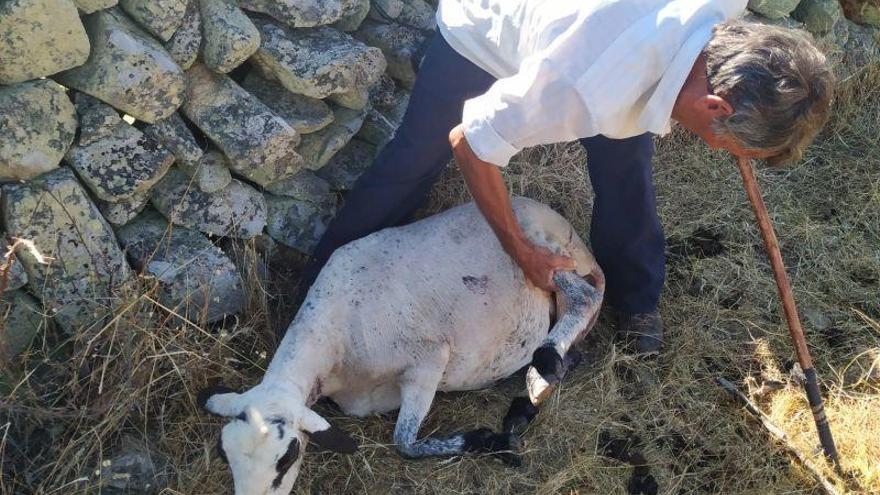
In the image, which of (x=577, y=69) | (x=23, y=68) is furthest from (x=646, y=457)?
(x=23, y=68)

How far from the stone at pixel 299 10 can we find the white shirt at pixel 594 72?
139cm

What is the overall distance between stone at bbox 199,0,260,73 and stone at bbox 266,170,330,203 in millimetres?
668

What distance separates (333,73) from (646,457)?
2.28m

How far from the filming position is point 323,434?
3.50 meters

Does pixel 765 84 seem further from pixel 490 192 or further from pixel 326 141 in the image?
pixel 326 141

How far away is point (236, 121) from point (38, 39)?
933mm

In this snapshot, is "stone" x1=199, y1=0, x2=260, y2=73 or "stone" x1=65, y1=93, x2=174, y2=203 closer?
"stone" x1=65, y1=93, x2=174, y2=203

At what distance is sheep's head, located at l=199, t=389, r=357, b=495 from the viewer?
3332 mm

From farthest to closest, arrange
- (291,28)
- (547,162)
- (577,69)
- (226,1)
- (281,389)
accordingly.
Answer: (547,162), (291,28), (226,1), (281,389), (577,69)

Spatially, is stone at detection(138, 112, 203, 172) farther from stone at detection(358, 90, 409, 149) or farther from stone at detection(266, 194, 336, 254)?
stone at detection(358, 90, 409, 149)

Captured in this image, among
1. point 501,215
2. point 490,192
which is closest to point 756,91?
point 490,192

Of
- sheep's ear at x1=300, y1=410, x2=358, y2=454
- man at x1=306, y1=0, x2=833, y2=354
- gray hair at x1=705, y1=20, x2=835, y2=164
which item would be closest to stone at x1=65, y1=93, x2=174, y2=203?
sheep's ear at x1=300, y1=410, x2=358, y2=454

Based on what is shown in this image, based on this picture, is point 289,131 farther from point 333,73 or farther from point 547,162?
point 547,162

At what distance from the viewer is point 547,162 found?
17.0ft
